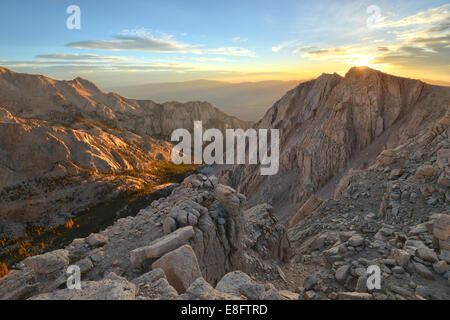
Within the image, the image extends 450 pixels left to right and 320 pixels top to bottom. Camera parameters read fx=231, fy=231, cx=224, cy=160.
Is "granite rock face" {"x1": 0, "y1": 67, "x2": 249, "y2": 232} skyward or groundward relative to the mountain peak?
groundward

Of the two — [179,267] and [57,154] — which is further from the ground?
[179,267]

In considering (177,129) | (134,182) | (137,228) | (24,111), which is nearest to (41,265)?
(137,228)

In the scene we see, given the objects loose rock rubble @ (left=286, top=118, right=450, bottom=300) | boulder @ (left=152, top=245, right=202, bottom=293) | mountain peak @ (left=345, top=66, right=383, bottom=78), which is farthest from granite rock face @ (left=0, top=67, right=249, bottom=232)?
mountain peak @ (left=345, top=66, right=383, bottom=78)

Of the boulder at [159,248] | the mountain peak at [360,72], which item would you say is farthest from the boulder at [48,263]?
the mountain peak at [360,72]

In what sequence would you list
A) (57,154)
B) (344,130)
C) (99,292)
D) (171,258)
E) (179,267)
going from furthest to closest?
(57,154)
(344,130)
(171,258)
(179,267)
(99,292)

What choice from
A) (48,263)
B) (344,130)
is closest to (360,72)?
(344,130)

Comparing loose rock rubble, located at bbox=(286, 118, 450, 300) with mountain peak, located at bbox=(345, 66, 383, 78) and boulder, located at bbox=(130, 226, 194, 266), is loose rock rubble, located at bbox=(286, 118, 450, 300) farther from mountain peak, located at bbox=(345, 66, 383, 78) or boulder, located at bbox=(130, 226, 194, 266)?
mountain peak, located at bbox=(345, 66, 383, 78)

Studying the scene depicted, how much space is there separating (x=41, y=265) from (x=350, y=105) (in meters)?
36.1

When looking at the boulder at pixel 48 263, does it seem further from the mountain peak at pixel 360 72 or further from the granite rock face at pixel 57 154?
the mountain peak at pixel 360 72

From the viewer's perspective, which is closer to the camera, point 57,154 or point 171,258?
point 171,258

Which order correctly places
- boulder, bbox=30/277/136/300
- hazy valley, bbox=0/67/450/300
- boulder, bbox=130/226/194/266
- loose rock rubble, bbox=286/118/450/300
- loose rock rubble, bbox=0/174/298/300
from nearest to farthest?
boulder, bbox=30/277/136/300
loose rock rubble, bbox=0/174/298/300
loose rock rubble, bbox=286/118/450/300
hazy valley, bbox=0/67/450/300
boulder, bbox=130/226/194/266

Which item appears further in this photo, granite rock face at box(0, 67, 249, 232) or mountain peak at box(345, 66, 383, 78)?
granite rock face at box(0, 67, 249, 232)

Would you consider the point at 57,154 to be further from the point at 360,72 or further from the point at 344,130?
the point at 360,72

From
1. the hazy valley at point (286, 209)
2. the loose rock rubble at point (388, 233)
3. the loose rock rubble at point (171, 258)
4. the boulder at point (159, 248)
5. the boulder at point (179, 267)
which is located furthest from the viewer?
the boulder at point (159, 248)
